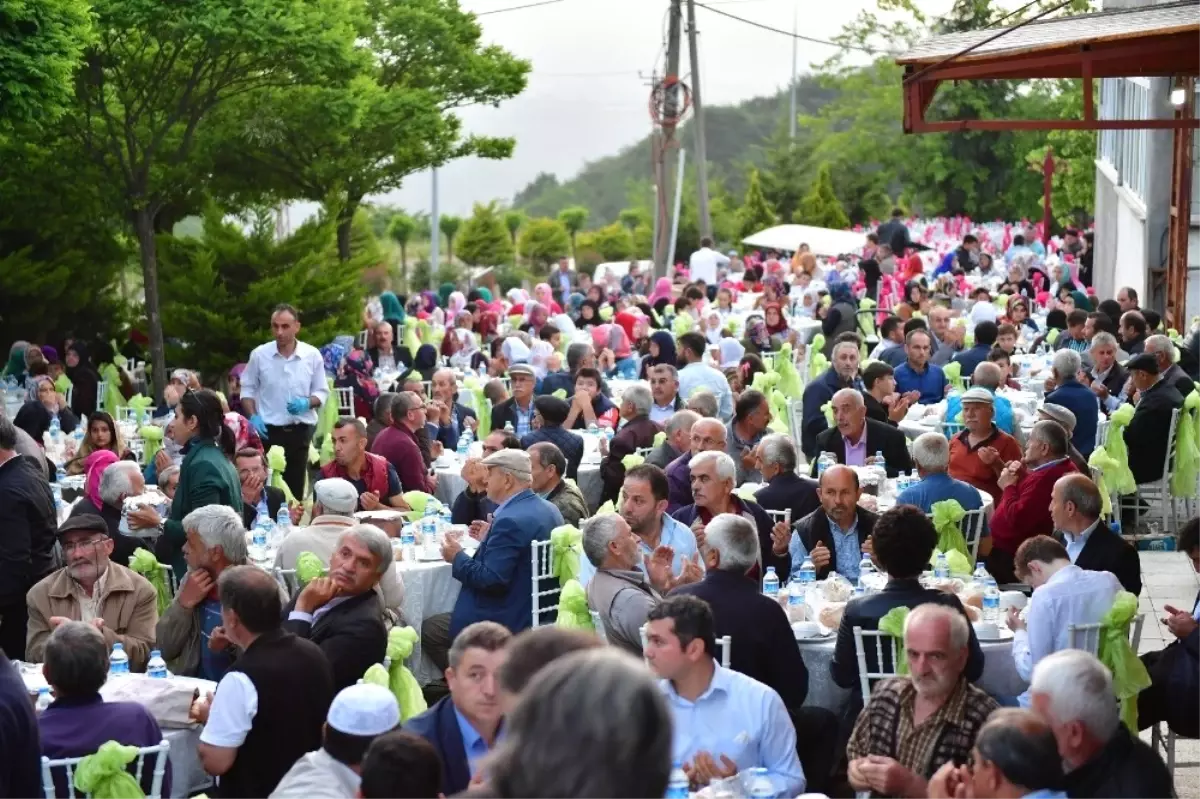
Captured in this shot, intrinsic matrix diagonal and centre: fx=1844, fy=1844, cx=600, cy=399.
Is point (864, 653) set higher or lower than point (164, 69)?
A: lower

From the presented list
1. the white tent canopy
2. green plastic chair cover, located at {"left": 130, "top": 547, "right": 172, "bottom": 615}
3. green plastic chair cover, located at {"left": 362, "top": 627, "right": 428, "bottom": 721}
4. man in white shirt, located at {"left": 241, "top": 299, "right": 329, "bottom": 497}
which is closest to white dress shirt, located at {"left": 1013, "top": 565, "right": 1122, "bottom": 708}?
green plastic chair cover, located at {"left": 362, "top": 627, "right": 428, "bottom": 721}

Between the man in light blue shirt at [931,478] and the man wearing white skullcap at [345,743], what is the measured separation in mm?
4798

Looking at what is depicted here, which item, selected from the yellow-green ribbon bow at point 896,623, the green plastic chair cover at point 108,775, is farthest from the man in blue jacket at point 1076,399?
the green plastic chair cover at point 108,775

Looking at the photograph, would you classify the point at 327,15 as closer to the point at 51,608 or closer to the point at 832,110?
the point at 51,608

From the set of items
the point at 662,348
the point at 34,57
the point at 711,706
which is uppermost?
the point at 34,57

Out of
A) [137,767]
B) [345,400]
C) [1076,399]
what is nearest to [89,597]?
[137,767]

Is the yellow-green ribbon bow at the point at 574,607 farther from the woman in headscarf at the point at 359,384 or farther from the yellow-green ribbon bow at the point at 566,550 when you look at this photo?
the woman in headscarf at the point at 359,384

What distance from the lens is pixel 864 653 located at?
22.9 ft

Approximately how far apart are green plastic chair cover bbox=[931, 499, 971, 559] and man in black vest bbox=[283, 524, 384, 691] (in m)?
3.09

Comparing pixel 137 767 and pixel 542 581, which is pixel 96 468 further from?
pixel 137 767

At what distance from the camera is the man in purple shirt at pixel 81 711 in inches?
237

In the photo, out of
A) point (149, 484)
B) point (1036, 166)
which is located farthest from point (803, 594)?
point (1036, 166)

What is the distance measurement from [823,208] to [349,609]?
40602 millimetres

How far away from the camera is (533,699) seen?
8.82ft
